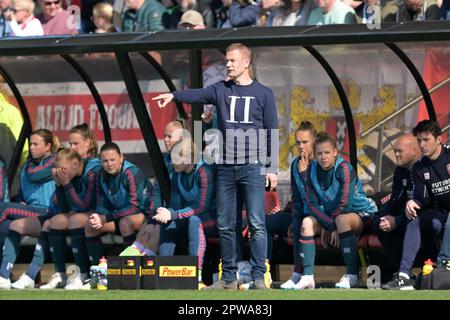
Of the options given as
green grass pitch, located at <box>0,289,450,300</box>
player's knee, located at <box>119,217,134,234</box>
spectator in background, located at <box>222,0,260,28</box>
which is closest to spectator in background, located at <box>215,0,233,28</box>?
spectator in background, located at <box>222,0,260,28</box>

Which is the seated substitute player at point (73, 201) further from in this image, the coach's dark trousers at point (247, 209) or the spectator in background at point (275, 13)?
the spectator in background at point (275, 13)

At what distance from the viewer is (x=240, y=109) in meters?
10.2

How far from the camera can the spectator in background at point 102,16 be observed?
607 inches

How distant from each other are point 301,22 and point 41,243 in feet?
13.2

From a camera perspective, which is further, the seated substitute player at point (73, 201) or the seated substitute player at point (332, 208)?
the seated substitute player at point (73, 201)

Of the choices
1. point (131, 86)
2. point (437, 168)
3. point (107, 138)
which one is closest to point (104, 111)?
point (107, 138)

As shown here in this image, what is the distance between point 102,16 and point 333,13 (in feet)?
10.3

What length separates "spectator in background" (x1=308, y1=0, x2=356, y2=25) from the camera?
44.7 ft

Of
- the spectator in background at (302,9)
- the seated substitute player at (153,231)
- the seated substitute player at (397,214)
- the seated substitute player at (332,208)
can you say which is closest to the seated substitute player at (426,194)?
the seated substitute player at (397,214)

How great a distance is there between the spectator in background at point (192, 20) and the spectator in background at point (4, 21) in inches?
109

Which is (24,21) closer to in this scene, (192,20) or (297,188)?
(192,20)

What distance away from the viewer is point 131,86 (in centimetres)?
1148

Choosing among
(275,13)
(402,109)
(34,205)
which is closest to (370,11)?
(275,13)

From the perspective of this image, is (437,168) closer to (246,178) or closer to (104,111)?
(246,178)
